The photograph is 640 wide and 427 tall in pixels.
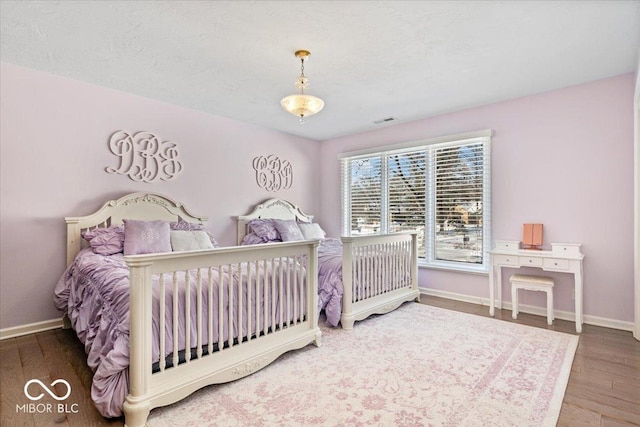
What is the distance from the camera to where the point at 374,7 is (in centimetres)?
208

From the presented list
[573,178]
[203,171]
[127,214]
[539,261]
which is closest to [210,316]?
[127,214]

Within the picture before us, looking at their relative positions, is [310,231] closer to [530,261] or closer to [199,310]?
[530,261]

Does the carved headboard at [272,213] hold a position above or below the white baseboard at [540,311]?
above

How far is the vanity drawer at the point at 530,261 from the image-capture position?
3.32 meters

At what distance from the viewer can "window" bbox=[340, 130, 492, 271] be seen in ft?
13.3

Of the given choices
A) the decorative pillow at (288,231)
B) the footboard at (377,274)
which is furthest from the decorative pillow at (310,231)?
the footboard at (377,274)

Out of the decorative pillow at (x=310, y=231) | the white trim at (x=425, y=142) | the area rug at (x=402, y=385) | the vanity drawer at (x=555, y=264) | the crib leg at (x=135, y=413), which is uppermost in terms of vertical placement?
the white trim at (x=425, y=142)

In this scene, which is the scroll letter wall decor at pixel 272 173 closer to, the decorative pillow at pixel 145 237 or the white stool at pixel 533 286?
the decorative pillow at pixel 145 237

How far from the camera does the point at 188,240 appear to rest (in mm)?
3428

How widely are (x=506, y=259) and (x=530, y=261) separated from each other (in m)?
0.22

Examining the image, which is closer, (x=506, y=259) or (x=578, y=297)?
(x=578, y=297)

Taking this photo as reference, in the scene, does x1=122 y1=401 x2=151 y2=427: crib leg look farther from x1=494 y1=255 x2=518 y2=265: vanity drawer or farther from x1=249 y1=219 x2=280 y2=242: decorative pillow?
x1=494 y1=255 x2=518 y2=265: vanity drawer

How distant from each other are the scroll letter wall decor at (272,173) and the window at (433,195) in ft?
3.33

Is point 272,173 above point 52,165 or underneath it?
above
